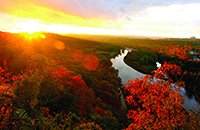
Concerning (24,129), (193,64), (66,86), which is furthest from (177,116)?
(193,64)

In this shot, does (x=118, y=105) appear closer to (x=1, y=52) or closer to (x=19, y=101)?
(x=19, y=101)

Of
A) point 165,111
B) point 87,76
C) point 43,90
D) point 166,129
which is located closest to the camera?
point 166,129

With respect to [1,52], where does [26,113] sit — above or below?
below

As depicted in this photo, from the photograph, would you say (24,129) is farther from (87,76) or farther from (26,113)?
(87,76)

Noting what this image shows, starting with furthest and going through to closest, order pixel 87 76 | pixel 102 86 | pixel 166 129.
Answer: pixel 87 76
pixel 102 86
pixel 166 129

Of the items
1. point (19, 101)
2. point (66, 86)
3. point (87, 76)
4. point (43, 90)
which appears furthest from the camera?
point (87, 76)

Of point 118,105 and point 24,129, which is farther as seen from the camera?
point 118,105

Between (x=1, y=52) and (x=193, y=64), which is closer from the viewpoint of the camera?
(x=1, y=52)

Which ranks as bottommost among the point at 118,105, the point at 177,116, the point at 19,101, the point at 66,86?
the point at 118,105

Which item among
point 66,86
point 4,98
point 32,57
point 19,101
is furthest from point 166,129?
point 32,57
